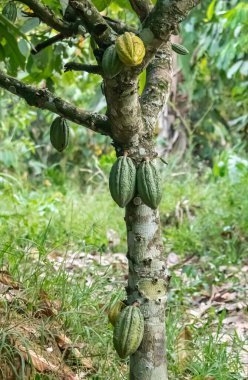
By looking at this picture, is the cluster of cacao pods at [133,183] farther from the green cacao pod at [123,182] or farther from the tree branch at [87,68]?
the tree branch at [87,68]

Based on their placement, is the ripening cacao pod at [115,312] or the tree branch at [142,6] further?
the tree branch at [142,6]

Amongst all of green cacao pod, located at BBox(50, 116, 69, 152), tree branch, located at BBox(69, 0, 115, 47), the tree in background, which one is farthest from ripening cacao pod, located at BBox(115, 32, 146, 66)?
green cacao pod, located at BBox(50, 116, 69, 152)

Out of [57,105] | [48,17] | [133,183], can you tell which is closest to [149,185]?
[133,183]

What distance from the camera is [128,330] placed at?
1.63 meters

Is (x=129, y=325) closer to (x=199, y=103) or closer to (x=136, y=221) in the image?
(x=136, y=221)

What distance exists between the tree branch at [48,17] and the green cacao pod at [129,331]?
0.79m

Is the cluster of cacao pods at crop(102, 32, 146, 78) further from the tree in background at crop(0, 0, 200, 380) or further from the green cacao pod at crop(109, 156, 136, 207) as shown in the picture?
the green cacao pod at crop(109, 156, 136, 207)

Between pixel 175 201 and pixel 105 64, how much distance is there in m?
3.55

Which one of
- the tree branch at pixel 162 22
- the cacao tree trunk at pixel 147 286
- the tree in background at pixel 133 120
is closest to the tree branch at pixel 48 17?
the tree in background at pixel 133 120

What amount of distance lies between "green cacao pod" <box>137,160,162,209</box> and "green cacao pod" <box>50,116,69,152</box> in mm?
372

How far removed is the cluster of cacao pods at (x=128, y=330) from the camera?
1630mm

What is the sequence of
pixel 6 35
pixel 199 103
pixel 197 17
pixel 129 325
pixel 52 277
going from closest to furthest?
pixel 6 35
pixel 129 325
pixel 52 277
pixel 197 17
pixel 199 103

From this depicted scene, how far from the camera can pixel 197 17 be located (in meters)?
6.58

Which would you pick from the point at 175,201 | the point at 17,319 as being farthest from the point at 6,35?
the point at 175,201
